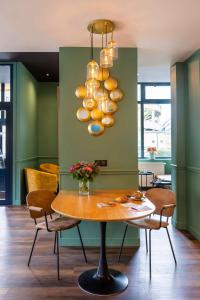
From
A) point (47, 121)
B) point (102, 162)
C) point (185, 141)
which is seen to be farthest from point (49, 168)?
point (185, 141)

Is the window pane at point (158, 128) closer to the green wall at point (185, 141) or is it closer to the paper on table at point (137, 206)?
the green wall at point (185, 141)

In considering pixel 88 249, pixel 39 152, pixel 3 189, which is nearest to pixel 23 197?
pixel 3 189

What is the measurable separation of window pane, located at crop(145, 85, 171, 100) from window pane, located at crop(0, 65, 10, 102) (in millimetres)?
3884

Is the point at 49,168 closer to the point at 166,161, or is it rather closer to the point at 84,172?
the point at 166,161

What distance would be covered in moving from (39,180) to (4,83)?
2.38m

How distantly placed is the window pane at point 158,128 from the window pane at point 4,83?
3.89 m

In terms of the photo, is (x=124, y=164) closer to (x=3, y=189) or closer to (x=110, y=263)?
(x=110, y=263)

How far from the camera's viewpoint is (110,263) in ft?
9.78

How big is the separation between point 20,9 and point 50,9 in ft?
1.02

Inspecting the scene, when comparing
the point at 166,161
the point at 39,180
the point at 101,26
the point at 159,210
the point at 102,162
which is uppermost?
the point at 101,26

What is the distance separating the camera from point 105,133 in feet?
11.8

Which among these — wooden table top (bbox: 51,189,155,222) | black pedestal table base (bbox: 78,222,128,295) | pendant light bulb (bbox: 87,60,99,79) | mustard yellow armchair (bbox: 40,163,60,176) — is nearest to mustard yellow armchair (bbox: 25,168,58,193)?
mustard yellow armchair (bbox: 40,163,60,176)

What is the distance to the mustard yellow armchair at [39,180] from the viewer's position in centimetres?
576

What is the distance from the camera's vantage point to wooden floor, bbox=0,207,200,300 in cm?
238
